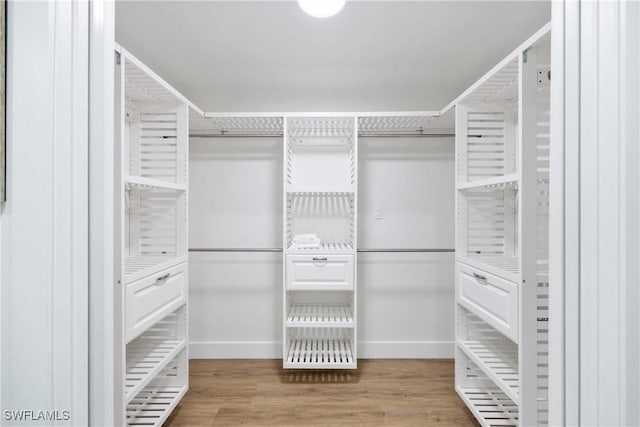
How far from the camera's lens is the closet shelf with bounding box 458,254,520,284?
1.62 m

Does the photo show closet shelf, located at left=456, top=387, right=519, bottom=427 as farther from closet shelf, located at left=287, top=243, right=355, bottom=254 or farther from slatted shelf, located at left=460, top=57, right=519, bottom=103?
slatted shelf, located at left=460, top=57, right=519, bottom=103

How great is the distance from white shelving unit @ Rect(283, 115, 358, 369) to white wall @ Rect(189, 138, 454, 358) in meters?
0.17

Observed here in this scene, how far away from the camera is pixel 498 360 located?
1938 mm

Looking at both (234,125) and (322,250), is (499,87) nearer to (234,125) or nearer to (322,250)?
(322,250)

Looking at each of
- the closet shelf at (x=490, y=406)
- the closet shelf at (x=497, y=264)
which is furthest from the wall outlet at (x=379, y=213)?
the closet shelf at (x=490, y=406)

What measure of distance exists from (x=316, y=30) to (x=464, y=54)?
0.99 m

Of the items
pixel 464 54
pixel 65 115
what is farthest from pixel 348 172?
pixel 65 115

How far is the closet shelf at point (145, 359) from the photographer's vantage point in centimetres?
166

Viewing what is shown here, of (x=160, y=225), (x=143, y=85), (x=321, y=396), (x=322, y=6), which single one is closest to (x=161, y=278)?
(x=160, y=225)

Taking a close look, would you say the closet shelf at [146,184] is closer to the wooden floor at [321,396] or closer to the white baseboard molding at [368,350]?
the wooden floor at [321,396]

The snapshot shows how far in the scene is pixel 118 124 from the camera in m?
1.45

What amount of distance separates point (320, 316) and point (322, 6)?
6.53ft

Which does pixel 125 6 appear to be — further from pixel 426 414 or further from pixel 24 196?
pixel 426 414

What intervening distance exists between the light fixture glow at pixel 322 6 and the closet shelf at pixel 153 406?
6.89ft
